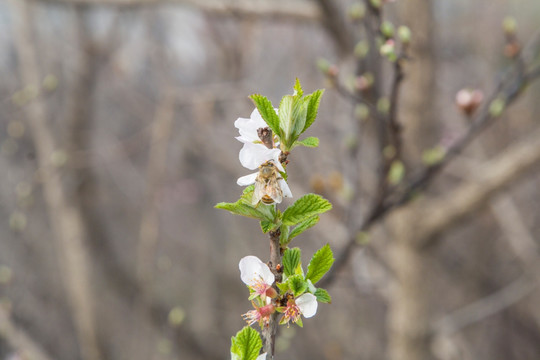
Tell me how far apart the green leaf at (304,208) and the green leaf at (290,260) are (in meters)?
0.04

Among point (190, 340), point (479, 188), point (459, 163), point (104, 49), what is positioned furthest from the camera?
point (190, 340)

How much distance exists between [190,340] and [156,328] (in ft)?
1.45

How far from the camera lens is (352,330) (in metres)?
4.17

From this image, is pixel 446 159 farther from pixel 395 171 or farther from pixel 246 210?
pixel 246 210

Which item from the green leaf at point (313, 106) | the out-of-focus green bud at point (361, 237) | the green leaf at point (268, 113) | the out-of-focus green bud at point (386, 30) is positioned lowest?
the green leaf at point (268, 113)

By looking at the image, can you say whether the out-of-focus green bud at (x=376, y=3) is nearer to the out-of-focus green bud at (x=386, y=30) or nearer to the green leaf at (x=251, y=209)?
the out-of-focus green bud at (x=386, y=30)

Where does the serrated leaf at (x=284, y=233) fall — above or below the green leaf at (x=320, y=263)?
above

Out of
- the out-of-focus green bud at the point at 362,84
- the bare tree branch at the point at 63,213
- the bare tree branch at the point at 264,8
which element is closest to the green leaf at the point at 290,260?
the out-of-focus green bud at the point at 362,84

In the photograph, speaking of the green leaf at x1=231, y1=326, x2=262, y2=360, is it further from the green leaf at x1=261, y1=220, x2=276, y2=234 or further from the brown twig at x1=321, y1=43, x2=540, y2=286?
the brown twig at x1=321, y1=43, x2=540, y2=286

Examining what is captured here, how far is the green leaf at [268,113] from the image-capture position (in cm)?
46

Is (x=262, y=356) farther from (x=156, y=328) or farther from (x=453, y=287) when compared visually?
(x=453, y=287)

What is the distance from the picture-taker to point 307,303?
1.56 ft

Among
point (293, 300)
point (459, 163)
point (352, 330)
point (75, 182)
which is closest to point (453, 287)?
point (352, 330)

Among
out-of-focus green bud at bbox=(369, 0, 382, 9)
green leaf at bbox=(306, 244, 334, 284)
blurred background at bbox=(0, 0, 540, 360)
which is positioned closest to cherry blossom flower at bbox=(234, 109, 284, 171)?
green leaf at bbox=(306, 244, 334, 284)
